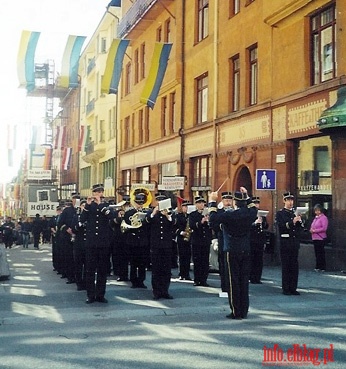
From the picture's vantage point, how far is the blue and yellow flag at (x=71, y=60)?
25.3m

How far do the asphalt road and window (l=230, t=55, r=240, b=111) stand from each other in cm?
1053

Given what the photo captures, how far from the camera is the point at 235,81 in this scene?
72.4 feet

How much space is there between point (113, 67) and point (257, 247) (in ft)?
42.0

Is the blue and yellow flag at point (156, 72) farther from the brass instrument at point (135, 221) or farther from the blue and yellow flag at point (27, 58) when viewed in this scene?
the brass instrument at point (135, 221)

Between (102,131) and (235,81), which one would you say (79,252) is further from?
(102,131)

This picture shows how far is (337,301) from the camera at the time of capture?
35.1ft

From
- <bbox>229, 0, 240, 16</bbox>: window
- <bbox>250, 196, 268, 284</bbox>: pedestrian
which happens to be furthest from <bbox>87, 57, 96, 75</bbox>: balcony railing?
<bbox>250, 196, 268, 284</bbox>: pedestrian

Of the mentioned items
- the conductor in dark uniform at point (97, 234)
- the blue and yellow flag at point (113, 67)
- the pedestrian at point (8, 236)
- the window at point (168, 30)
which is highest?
the window at point (168, 30)

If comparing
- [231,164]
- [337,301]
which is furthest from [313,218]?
[337,301]

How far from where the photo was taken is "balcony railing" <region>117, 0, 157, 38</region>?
29.8m

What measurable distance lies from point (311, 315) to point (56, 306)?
13.6 ft

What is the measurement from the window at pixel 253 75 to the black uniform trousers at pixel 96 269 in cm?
1120

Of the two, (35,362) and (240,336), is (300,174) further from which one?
(35,362)

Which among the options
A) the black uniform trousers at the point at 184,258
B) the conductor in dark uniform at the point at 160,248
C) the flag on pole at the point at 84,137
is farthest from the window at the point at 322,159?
the flag on pole at the point at 84,137
